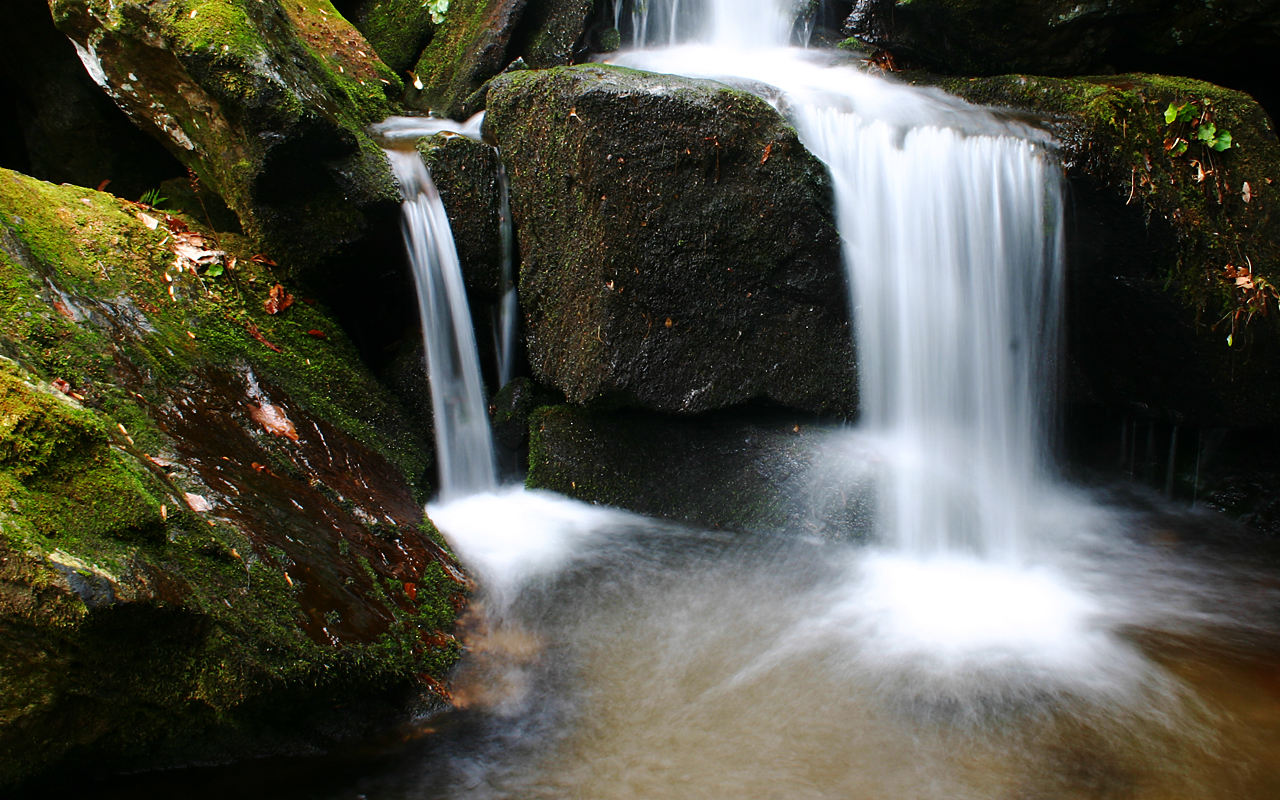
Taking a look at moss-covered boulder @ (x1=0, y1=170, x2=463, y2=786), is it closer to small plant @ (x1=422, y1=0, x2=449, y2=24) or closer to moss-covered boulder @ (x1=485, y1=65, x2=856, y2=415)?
moss-covered boulder @ (x1=485, y1=65, x2=856, y2=415)

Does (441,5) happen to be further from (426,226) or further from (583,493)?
(583,493)

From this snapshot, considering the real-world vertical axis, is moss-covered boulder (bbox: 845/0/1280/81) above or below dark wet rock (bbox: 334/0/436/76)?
below

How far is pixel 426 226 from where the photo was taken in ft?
16.0

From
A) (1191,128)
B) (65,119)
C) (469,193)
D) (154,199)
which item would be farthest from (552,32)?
(1191,128)

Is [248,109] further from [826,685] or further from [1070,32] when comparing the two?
[1070,32]

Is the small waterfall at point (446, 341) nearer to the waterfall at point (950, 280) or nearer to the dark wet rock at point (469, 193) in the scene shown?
the dark wet rock at point (469, 193)

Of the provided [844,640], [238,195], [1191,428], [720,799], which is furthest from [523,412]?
[1191,428]

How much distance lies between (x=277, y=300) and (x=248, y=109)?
1.08 meters

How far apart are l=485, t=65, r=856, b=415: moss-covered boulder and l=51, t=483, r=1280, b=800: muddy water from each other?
3.32 ft

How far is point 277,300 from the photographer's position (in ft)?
14.7

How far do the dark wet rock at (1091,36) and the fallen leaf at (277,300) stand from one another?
4952mm

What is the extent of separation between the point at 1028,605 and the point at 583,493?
103 inches

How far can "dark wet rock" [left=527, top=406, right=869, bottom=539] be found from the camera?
15.0 feet

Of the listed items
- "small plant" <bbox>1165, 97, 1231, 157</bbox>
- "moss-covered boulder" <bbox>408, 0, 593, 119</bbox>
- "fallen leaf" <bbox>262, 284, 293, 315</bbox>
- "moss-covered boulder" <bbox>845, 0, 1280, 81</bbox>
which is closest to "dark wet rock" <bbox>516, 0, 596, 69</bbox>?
"moss-covered boulder" <bbox>408, 0, 593, 119</bbox>
